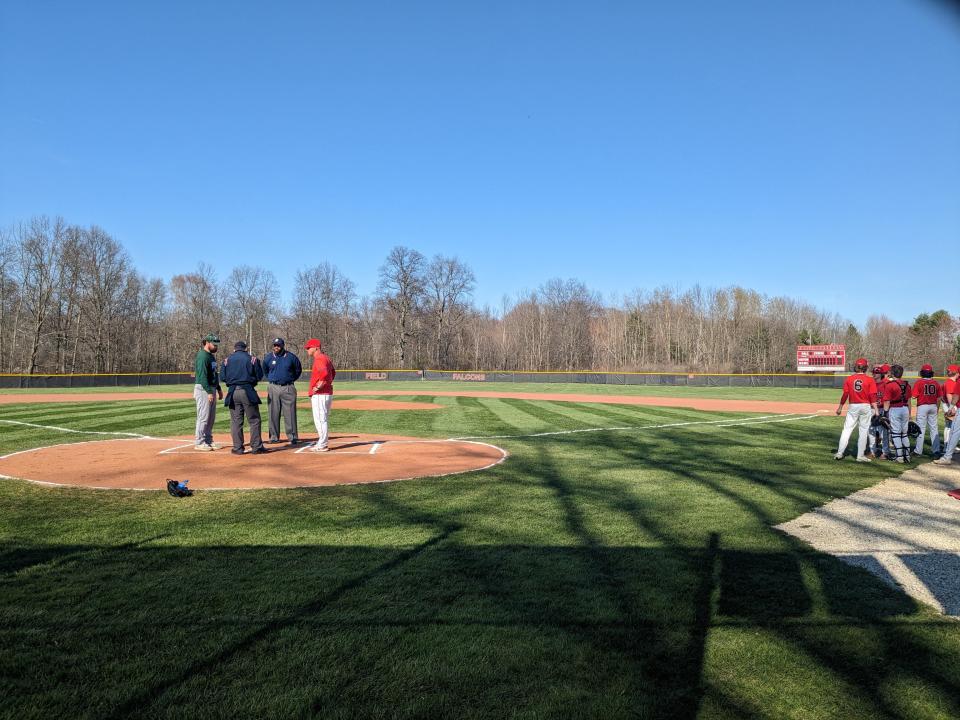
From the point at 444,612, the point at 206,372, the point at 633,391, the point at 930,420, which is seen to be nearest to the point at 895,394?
the point at 930,420

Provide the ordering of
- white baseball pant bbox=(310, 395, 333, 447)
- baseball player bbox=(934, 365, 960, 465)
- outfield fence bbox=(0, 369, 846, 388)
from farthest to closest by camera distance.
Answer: outfield fence bbox=(0, 369, 846, 388), baseball player bbox=(934, 365, 960, 465), white baseball pant bbox=(310, 395, 333, 447)

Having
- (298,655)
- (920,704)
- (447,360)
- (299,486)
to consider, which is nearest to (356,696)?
(298,655)

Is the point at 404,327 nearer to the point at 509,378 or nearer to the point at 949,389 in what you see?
the point at 509,378

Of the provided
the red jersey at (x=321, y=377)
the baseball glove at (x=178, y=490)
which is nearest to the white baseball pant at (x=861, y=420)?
the red jersey at (x=321, y=377)

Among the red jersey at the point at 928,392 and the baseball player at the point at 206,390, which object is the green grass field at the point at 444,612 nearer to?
the baseball player at the point at 206,390

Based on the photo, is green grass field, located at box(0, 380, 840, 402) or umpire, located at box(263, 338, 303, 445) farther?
green grass field, located at box(0, 380, 840, 402)

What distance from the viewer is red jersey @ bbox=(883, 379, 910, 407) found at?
10.7m

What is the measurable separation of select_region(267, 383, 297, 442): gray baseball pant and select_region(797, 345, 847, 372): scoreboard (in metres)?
43.2

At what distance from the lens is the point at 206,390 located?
981 cm

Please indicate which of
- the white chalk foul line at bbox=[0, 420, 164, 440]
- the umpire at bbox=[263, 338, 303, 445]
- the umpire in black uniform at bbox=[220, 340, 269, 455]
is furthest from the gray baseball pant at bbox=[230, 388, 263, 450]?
the white chalk foul line at bbox=[0, 420, 164, 440]

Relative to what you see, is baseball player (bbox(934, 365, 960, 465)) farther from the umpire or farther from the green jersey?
the green jersey

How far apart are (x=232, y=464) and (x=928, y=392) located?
42.6ft

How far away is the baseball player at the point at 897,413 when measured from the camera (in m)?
10.6

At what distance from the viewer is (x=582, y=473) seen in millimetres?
8641
